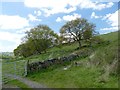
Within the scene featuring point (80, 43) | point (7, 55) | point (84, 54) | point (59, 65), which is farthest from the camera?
point (7, 55)

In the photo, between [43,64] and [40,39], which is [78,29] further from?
[43,64]

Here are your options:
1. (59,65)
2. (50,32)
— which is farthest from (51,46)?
(59,65)

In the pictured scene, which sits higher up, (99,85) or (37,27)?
(37,27)

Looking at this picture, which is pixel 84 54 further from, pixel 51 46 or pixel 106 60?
pixel 51 46

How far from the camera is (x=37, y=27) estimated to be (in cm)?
7294

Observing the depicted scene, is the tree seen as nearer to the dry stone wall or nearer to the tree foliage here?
the tree foliage

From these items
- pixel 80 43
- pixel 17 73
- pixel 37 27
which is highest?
pixel 37 27

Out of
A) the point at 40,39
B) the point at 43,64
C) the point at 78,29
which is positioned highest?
the point at 78,29

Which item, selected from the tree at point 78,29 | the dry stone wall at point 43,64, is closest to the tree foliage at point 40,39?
the tree at point 78,29

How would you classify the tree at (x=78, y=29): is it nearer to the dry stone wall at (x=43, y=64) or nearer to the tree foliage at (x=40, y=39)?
the tree foliage at (x=40, y=39)

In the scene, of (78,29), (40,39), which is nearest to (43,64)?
(78,29)

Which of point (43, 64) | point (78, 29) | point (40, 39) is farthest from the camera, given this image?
point (40, 39)

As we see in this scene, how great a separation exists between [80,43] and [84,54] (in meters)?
24.5

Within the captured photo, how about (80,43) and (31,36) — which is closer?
(80,43)
